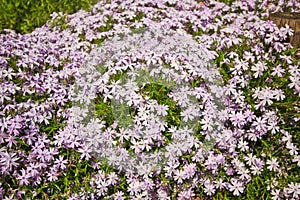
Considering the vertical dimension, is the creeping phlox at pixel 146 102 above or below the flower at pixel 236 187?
above

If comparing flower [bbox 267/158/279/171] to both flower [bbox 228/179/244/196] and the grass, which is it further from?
the grass

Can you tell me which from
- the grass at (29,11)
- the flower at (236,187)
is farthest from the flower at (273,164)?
the grass at (29,11)

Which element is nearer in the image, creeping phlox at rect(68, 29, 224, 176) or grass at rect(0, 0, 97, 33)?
creeping phlox at rect(68, 29, 224, 176)

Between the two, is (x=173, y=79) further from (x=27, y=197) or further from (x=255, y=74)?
(x=27, y=197)

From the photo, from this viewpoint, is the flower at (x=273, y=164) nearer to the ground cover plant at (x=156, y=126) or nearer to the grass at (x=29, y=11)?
the ground cover plant at (x=156, y=126)

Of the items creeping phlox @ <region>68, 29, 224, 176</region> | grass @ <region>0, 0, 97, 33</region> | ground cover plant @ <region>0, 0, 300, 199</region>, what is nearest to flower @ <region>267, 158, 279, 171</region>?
ground cover plant @ <region>0, 0, 300, 199</region>

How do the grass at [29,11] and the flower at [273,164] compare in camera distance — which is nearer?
the flower at [273,164]

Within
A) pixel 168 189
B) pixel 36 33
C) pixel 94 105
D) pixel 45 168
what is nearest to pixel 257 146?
pixel 168 189

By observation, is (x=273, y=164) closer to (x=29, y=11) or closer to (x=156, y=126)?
(x=156, y=126)
